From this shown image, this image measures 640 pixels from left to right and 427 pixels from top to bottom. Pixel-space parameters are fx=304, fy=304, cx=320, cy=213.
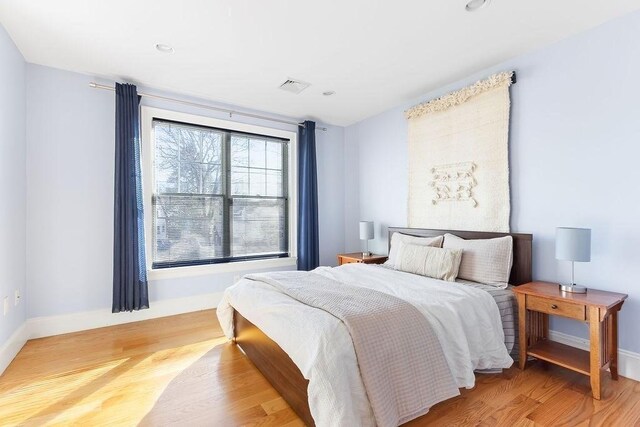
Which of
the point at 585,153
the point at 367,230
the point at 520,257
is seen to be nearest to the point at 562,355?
the point at 520,257

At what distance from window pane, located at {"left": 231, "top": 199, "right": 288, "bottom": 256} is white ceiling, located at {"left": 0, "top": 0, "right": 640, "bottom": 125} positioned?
1.56 metres

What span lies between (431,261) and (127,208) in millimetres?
3132

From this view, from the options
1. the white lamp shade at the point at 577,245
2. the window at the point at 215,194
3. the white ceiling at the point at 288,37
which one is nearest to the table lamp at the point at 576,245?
the white lamp shade at the point at 577,245

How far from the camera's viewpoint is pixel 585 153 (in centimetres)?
238

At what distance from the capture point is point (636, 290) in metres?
2.15

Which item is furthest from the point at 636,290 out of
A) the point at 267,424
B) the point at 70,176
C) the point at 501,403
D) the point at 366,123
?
the point at 70,176

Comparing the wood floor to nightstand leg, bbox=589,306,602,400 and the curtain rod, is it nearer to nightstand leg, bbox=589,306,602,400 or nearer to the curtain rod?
nightstand leg, bbox=589,306,602,400

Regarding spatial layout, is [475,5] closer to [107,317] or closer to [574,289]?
[574,289]

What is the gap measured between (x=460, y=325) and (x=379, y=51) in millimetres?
2302

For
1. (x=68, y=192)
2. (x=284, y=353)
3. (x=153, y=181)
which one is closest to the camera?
(x=284, y=353)

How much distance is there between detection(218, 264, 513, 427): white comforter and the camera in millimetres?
1453

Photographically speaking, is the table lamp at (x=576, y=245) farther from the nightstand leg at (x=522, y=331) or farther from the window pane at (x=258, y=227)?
the window pane at (x=258, y=227)

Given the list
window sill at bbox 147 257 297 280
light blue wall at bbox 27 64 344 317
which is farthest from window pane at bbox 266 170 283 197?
light blue wall at bbox 27 64 344 317

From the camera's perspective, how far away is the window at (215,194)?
142 inches
